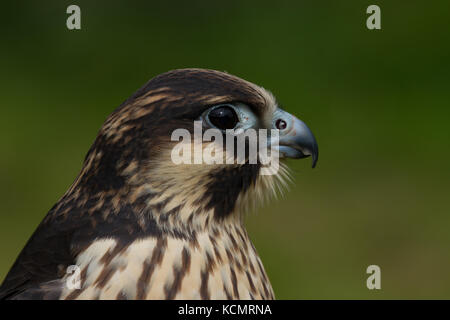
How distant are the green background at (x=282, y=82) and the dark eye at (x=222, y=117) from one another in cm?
408

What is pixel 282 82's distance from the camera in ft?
25.5

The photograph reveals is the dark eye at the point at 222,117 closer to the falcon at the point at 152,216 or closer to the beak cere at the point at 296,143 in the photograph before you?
the falcon at the point at 152,216

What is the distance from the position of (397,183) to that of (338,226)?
36.5 inches

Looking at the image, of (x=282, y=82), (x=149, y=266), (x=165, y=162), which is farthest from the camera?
(x=282, y=82)

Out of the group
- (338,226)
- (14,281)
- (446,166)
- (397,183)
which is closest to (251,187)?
(14,281)

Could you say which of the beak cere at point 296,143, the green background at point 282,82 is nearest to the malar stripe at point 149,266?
the beak cere at point 296,143

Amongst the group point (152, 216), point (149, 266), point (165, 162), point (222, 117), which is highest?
point (222, 117)

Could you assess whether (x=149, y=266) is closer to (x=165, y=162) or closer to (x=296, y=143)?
(x=165, y=162)

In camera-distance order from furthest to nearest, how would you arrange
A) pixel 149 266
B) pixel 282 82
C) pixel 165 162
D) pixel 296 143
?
pixel 282 82, pixel 296 143, pixel 165 162, pixel 149 266

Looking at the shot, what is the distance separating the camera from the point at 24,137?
7516 mm

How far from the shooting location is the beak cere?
249cm

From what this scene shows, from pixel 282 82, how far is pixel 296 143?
5338mm

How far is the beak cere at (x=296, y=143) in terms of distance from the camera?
2.49 meters

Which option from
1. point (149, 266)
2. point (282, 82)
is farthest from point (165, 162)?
point (282, 82)
